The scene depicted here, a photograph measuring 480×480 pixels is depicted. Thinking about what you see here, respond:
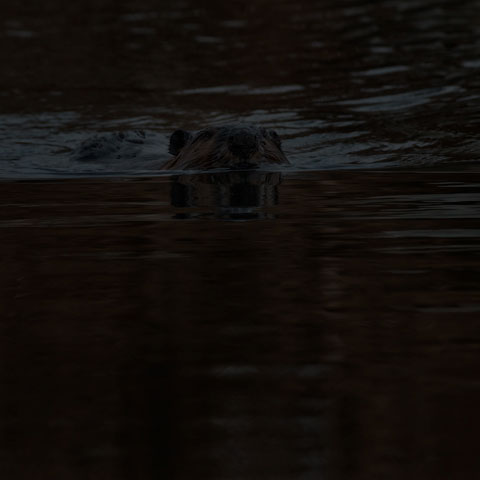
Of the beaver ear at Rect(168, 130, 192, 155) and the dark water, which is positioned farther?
the beaver ear at Rect(168, 130, 192, 155)

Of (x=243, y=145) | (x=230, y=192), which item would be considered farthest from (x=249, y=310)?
(x=243, y=145)

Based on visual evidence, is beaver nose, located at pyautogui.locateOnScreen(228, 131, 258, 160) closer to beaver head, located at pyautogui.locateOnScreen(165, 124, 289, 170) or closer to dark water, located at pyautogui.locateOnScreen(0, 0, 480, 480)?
beaver head, located at pyautogui.locateOnScreen(165, 124, 289, 170)

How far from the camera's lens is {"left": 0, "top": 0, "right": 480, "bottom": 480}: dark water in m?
3.06

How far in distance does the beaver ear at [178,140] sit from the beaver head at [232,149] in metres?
0.39

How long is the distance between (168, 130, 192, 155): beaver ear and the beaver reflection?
0.91 meters

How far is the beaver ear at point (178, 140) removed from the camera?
10601mm

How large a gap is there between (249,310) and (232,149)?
5.34 m

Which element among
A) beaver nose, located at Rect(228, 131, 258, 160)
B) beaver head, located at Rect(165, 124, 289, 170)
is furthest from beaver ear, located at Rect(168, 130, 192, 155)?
beaver nose, located at Rect(228, 131, 258, 160)

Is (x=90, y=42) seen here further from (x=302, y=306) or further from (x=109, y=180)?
(x=302, y=306)

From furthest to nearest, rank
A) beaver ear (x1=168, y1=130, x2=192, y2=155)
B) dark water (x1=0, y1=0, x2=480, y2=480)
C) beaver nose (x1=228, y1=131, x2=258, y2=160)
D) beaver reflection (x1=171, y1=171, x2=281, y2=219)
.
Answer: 1. beaver ear (x1=168, y1=130, x2=192, y2=155)
2. beaver nose (x1=228, y1=131, x2=258, y2=160)
3. beaver reflection (x1=171, y1=171, x2=281, y2=219)
4. dark water (x1=0, y1=0, x2=480, y2=480)

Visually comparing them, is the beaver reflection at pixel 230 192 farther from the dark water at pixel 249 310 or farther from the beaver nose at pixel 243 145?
the beaver nose at pixel 243 145

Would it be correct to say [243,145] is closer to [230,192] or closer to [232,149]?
[232,149]

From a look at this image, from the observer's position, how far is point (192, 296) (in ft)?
15.8

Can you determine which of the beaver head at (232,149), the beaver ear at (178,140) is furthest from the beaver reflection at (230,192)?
the beaver ear at (178,140)
